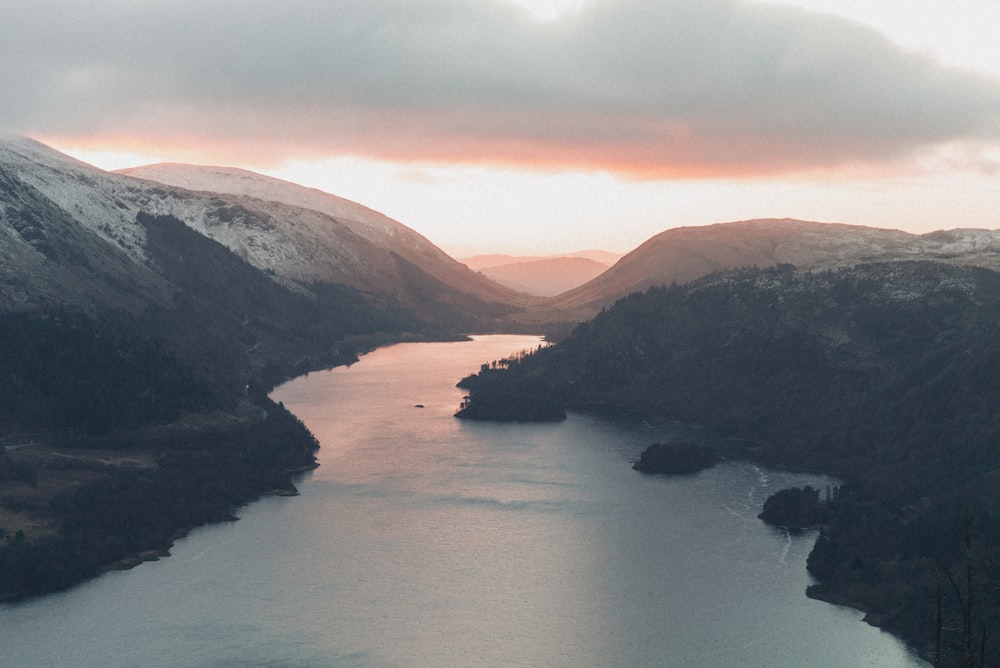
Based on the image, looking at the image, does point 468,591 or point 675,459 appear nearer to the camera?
point 468,591

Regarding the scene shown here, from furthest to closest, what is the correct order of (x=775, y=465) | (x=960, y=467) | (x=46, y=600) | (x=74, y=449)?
(x=775, y=465) < (x=74, y=449) < (x=960, y=467) < (x=46, y=600)

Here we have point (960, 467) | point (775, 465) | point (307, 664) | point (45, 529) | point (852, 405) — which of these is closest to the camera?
point (307, 664)

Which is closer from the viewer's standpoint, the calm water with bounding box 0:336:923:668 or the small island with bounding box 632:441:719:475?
the calm water with bounding box 0:336:923:668

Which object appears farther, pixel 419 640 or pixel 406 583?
pixel 406 583

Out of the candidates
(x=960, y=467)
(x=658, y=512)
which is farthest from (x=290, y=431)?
(x=960, y=467)

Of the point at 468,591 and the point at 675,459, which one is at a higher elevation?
the point at 675,459

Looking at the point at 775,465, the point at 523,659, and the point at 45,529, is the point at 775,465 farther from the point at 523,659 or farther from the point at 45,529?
the point at 45,529

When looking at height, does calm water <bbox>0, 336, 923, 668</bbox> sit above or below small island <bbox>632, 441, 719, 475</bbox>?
Result: below

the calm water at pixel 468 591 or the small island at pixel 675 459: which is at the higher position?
the small island at pixel 675 459
